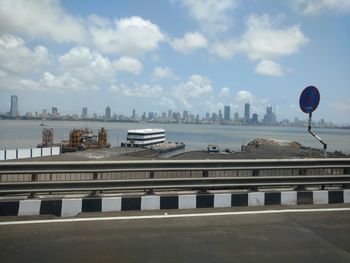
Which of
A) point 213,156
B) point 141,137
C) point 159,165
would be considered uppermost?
point 159,165

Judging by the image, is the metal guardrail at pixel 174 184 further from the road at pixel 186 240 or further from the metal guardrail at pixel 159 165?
the road at pixel 186 240

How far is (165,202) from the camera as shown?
752 centimetres

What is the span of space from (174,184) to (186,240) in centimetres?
198

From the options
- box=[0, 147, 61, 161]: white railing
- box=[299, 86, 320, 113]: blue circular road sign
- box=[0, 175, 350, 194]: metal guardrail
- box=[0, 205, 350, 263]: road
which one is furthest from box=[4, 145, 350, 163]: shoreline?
box=[0, 147, 61, 161]: white railing

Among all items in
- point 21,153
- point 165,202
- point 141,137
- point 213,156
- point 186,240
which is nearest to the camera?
point 186,240

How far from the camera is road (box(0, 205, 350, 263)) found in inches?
196

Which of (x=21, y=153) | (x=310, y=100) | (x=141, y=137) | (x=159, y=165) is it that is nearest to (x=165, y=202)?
(x=159, y=165)

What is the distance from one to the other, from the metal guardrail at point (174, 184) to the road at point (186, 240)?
2.18 feet

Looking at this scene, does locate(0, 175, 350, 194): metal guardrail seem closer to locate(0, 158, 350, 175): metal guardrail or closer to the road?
locate(0, 158, 350, 175): metal guardrail

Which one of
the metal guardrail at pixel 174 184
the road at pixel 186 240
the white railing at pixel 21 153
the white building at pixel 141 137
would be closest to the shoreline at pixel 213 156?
the metal guardrail at pixel 174 184

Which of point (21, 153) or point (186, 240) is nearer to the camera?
point (186, 240)

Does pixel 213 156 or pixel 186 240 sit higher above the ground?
pixel 186 240

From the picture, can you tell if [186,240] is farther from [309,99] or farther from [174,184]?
[309,99]

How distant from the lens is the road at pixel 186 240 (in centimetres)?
498
